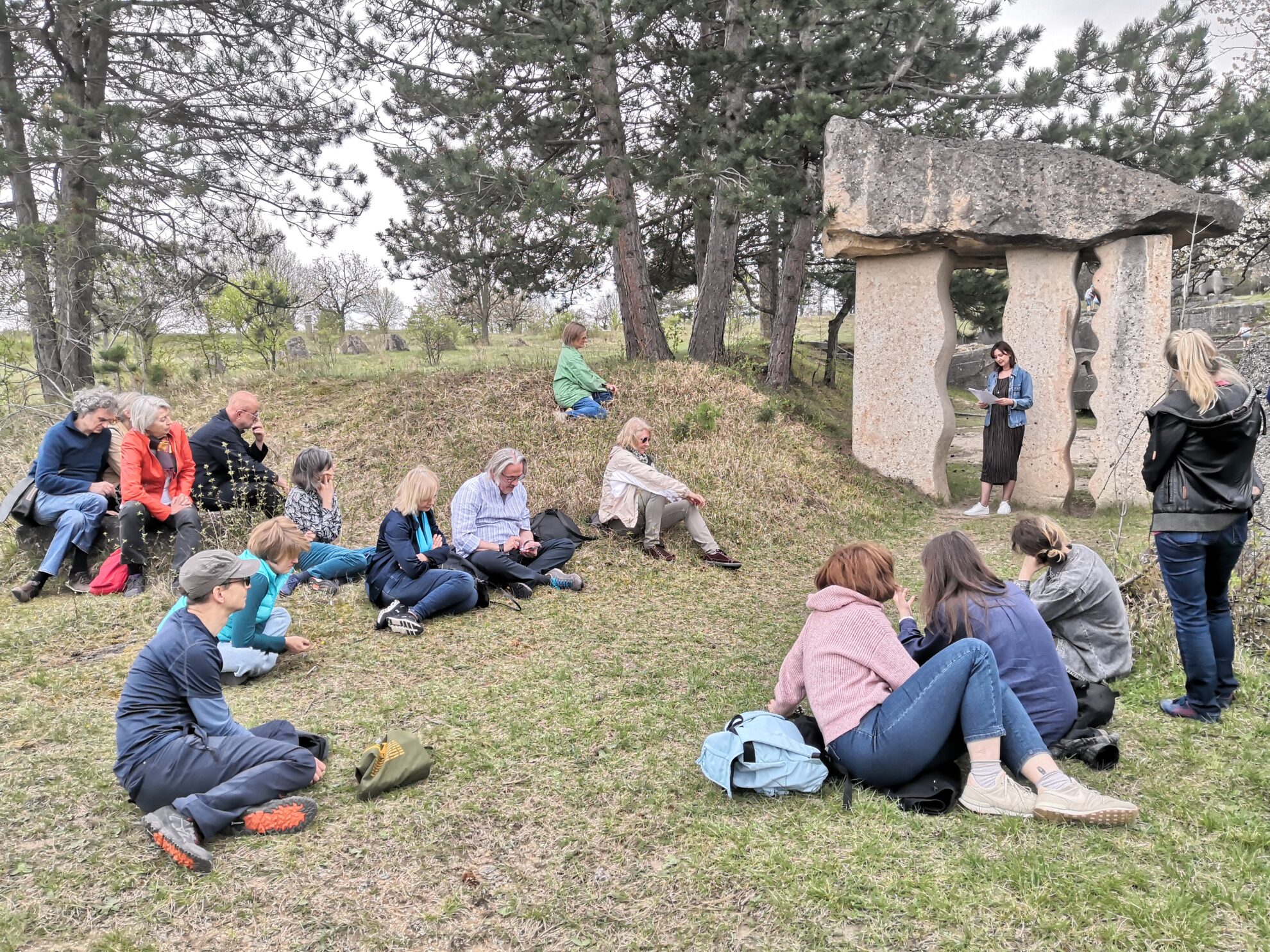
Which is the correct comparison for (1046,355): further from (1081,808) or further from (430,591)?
(1081,808)

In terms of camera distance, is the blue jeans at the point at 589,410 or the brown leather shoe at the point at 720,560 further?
the blue jeans at the point at 589,410

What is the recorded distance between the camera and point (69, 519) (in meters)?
6.45

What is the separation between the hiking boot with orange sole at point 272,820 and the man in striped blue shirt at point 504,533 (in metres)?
3.08

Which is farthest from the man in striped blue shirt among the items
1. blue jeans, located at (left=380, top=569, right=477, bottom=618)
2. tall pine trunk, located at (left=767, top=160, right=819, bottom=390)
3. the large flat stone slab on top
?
tall pine trunk, located at (left=767, top=160, right=819, bottom=390)

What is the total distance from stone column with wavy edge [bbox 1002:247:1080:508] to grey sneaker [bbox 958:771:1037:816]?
695 cm

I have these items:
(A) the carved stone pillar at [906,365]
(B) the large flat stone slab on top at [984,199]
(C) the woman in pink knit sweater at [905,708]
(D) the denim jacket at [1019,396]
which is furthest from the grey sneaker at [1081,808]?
(B) the large flat stone slab on top at [984,199]

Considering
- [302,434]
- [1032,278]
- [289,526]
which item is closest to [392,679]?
[289,526]

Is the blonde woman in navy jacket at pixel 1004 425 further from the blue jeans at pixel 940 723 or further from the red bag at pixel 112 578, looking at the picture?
the red bag at pixel 112 578

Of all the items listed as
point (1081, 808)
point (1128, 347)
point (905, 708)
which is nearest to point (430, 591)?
point (905, 708)

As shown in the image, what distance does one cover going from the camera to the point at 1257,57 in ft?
38.1

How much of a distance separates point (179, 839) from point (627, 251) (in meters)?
9.13

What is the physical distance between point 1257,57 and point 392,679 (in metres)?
14.1

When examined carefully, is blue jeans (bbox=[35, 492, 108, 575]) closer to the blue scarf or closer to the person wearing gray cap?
the blue scarf

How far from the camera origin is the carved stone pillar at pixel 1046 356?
912 centimetres
